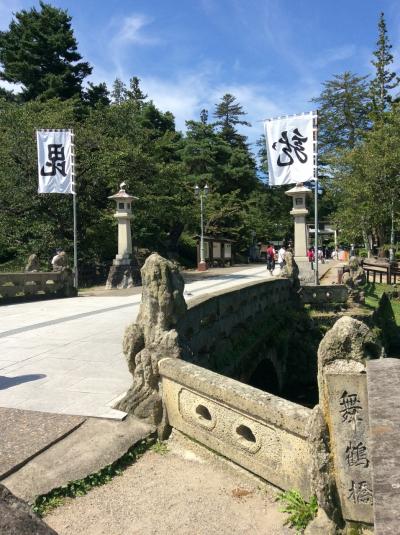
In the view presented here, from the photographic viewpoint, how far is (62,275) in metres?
16.0

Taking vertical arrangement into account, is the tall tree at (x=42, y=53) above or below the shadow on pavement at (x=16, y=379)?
above

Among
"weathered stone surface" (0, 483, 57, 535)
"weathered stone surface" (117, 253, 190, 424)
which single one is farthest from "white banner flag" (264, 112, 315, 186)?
"weathered stone surface" (0, 483, 57, 535)

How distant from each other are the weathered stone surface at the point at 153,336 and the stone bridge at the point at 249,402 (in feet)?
Result: 0.04

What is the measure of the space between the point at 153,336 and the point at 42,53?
1385 inches

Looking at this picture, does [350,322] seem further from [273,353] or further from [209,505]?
[273,353]

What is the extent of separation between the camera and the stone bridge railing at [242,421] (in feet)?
11.1

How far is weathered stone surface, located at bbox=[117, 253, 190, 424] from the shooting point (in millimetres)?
4996

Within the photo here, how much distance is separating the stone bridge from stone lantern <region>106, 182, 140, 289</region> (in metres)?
11.0

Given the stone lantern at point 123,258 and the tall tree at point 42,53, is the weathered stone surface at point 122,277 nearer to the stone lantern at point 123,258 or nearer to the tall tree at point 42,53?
the stone lantern at point 123,258

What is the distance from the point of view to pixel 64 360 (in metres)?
7.15

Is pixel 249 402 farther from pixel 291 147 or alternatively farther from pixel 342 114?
pixel 342 114

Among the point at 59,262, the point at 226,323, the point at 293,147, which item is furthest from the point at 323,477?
the point at 59,262

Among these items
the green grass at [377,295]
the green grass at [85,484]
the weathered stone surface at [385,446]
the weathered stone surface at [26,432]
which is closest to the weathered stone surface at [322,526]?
the weathered stone surface at [385,446]

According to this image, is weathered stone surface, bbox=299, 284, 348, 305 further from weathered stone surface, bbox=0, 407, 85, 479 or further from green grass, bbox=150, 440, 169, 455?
weathered stone surface, bbox=0, 407, 85, 479
